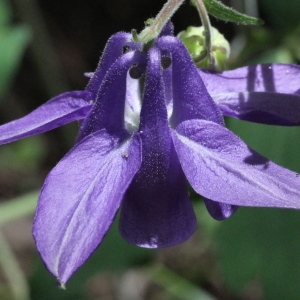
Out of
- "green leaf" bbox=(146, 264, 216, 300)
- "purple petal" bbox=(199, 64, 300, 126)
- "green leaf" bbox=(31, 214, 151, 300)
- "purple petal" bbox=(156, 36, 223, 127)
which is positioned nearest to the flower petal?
"purple petal" bbox=(199, 64, 300, 126)

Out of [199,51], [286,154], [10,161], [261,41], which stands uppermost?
[199,51]

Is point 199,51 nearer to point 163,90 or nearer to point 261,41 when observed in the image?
point 163,90

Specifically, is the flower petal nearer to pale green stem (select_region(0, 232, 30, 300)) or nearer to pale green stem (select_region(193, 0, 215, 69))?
pale green stem (select_region(193, 0, 215, 69))

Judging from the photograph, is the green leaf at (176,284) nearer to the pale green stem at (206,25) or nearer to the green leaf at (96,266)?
the green leaf at (96,266)

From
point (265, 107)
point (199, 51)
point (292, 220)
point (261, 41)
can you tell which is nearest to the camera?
point (265, 107)

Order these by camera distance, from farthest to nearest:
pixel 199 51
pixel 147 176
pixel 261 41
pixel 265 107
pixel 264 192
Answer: pixel 261 41 → pixel 199 51 → pixel 265 107 → pixel 147 176 → pixel 264 192

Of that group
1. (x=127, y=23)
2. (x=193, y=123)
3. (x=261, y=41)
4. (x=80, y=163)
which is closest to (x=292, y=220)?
(x=261, y=41)

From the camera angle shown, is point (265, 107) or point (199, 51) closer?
point (265, 107)
